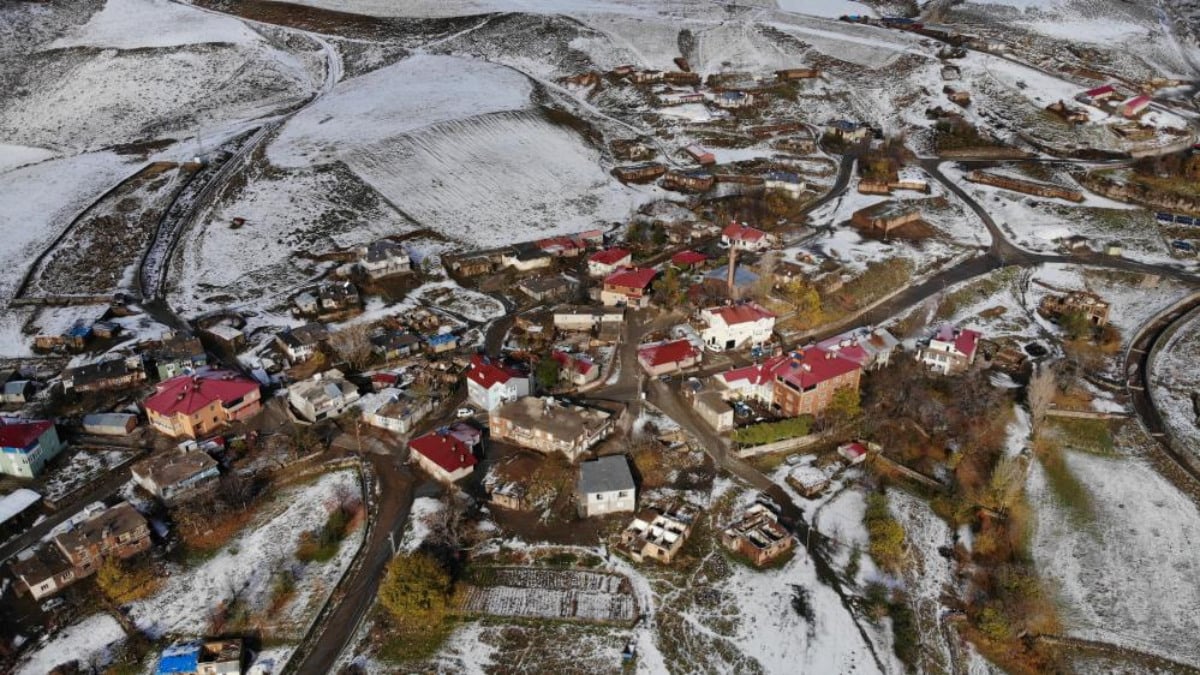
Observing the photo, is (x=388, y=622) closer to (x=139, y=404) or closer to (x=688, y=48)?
(x=139, y=404)

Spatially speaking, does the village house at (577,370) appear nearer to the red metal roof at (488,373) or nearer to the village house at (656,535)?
the red metal roof at (488,373)

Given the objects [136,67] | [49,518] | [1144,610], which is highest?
[136,67]

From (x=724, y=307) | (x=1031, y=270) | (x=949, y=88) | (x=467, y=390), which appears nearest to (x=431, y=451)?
(x=467, y=390)

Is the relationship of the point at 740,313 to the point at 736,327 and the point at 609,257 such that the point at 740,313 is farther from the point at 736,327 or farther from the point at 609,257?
the point at 609,257

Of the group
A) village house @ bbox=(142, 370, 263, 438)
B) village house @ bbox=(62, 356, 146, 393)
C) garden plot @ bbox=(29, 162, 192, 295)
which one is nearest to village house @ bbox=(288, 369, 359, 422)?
village house @ bbox=(142, 370, 263, 438)

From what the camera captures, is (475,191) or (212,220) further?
(475,191)

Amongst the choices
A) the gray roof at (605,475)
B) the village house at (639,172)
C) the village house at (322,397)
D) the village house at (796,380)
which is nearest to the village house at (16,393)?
the village house at (322,397)

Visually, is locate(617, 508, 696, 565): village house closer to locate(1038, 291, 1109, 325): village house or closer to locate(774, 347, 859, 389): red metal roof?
locate(774, 347, 859, 389): red metal roof
